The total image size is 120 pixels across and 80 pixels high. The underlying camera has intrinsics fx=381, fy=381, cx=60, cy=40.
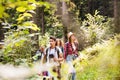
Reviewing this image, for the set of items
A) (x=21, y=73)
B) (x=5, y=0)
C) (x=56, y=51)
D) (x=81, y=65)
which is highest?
(x=5, y=0)

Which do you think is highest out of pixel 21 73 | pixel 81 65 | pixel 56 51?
pixel 21 73

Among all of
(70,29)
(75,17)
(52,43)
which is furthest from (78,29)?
(52,43)

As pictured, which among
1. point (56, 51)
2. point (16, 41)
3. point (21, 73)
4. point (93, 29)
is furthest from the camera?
point (93, 29)

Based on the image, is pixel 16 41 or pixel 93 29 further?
pixel 93 29

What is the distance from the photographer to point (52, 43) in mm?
9406

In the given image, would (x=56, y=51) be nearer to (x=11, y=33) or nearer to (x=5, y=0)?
(x=11, y=33)

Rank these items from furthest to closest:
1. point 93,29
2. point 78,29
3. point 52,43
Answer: point 78,29 < point 93,29 < point 52,43

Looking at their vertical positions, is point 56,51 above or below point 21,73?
below

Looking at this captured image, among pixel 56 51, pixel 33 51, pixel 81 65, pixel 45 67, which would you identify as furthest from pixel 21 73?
pixel 33 51

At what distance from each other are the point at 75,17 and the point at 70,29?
6.83 meters

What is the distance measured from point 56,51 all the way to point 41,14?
22.6m

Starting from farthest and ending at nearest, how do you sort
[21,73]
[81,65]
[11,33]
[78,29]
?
[78,29], [81,65], [11,33], [21,73]

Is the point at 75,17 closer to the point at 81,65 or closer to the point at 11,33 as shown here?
the point at 81,65

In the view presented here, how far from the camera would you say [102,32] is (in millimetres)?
24078
